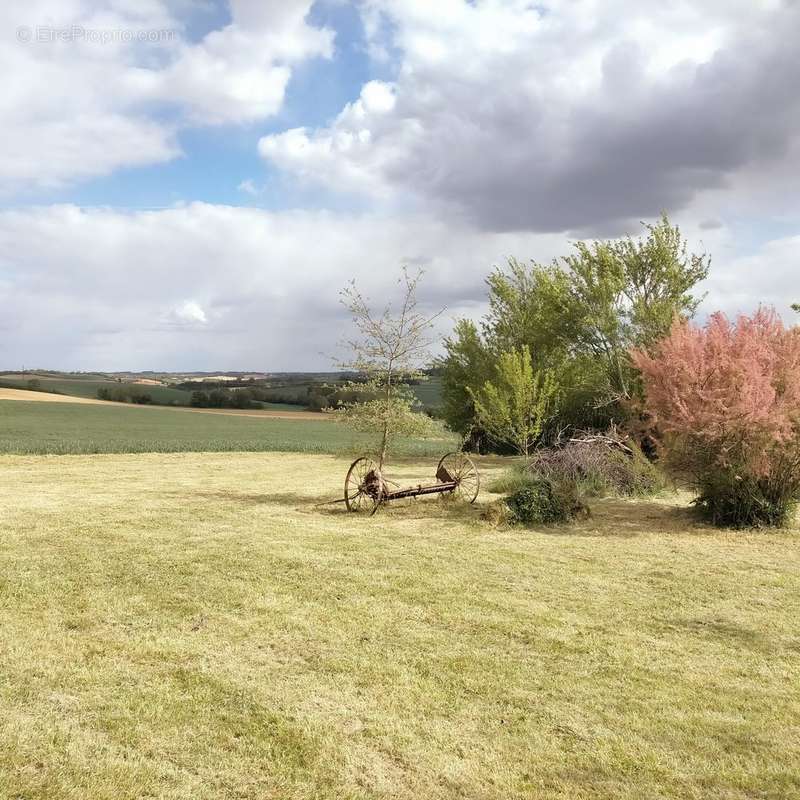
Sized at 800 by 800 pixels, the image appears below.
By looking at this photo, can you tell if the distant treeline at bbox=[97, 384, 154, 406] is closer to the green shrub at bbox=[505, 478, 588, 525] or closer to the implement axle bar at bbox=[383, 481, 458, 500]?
the implement axle bar at bbox=[383, 481, 458, 500]

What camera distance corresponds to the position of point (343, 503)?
16.4 m

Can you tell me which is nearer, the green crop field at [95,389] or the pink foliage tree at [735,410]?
the pink foliage tree at [735,410]

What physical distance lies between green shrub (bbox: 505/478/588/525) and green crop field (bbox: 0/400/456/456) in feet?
14.5

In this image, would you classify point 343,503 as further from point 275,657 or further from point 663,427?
point 275,657

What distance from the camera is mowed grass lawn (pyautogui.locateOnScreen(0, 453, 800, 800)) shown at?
15.2 ft

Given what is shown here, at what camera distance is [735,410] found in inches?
468

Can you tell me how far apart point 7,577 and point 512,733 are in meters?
7.25

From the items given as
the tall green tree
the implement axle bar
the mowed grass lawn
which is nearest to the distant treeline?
the tall green tree

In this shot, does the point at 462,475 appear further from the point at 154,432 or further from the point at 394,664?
the point at 154,432

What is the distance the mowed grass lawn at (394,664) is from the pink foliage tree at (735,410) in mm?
1469

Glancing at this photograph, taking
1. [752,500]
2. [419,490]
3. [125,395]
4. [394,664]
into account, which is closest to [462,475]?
[419,490]

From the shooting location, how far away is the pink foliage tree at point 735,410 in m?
12.1

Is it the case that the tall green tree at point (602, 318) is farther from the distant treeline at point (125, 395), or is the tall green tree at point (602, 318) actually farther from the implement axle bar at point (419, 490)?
the distant treeline at point (125, 395)

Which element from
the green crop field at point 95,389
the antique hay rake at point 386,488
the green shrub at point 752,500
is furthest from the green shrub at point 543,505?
the green crop field at point 95,389
